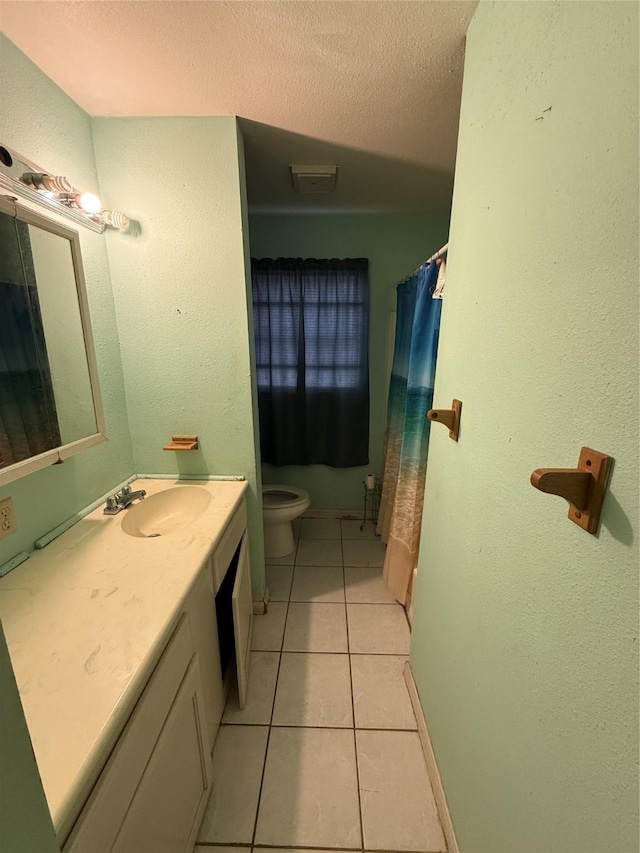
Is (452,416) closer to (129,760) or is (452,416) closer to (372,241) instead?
(129,760)

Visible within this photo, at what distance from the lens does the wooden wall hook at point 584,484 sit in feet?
1.49

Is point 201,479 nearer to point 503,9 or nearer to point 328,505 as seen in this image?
point 328,505

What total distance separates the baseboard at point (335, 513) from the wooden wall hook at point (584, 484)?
7.80ft

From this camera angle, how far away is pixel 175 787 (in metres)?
0.81

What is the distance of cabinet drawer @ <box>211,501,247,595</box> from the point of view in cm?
112

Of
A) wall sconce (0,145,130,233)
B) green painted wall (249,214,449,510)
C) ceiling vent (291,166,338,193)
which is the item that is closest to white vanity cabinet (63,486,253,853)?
wall sconce (0,145,130,233)

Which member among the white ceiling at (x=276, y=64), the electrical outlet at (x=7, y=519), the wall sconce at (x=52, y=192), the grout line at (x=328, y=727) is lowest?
the grout line at (x=328, y=727)

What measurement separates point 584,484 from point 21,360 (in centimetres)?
143

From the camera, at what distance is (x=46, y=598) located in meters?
0.84

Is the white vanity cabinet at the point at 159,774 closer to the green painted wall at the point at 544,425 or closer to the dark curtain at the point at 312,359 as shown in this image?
the green painted wall at the point at 544,425

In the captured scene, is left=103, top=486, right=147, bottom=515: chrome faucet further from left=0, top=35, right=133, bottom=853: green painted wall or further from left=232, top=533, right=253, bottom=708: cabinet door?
left=232, top=533, right=253, bottom=708: cabinet door

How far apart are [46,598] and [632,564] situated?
4.01 feet

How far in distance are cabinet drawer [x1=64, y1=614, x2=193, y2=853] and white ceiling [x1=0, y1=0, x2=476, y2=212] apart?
5.50 feet

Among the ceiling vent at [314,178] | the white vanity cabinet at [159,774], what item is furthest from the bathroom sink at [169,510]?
the ceiling vent at [314,178]
